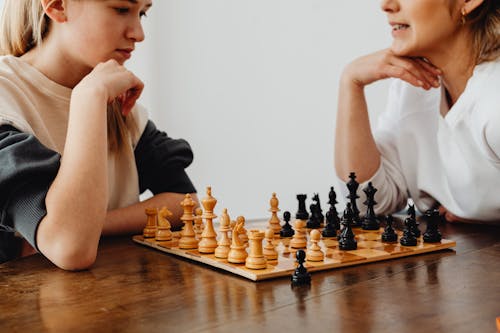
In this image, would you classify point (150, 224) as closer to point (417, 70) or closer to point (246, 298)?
point (246, 298)

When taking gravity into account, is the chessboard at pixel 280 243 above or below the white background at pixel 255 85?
below

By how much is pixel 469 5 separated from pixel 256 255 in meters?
1.12

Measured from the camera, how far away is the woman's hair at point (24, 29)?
1.70 m

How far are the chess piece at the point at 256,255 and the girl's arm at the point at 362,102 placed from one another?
2.97 ft

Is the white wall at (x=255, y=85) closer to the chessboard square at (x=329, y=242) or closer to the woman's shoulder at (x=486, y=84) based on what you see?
the woman's shoulder at (x=486, y=84)

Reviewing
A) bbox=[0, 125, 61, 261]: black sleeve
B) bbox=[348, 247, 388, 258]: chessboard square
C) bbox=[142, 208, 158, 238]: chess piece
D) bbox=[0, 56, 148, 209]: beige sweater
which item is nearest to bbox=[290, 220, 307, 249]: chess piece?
bbox=[348, 247, 388, 258]: chessboard square

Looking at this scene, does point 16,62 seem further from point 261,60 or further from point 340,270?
point 261,60

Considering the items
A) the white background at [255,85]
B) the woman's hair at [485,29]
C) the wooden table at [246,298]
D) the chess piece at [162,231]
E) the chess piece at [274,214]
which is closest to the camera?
the wooden table at [246,298]

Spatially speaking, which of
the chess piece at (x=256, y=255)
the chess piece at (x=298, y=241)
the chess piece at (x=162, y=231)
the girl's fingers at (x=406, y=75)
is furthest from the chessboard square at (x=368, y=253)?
the girl's fingers at (x=406, y=75)

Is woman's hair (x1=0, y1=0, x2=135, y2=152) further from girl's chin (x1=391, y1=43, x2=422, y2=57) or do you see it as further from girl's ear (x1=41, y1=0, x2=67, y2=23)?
girl's chin (x1=391, y1=43, x2=422, y2=57)

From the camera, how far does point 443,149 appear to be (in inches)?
72.0

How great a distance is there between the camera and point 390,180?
2.01 meters

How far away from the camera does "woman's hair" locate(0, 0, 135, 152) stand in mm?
1696

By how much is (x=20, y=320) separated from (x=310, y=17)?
2775 millimetres
